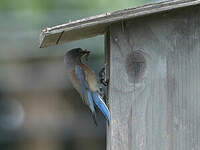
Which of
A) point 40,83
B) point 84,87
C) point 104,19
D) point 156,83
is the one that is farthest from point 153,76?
point 40,83

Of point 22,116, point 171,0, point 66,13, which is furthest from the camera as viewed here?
point 22,116

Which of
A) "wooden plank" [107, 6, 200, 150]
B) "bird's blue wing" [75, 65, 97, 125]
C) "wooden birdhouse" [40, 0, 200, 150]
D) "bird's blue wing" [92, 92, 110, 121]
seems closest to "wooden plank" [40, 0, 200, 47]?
"wooden birdhouse" [40, 0, 200, 150]

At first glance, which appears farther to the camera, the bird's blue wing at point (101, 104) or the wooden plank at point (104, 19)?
the bird's blue wing at point (101, 104)

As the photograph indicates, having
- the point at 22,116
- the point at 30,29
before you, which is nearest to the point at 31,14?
the point at 30,29

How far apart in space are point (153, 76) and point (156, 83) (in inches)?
1.6

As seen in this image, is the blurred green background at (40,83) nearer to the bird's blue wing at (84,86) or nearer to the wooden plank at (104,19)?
the bird's blue wing at (84,86)

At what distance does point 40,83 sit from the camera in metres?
9.09

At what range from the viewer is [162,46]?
151 inches

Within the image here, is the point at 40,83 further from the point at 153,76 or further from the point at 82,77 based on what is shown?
the point at 153,76

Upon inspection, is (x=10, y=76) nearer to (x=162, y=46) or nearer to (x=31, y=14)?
(x=31, y=14)

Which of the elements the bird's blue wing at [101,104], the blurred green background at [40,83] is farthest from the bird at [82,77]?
the blurred green background at [40,83]

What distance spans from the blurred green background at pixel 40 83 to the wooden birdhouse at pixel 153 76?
4191 millimetres

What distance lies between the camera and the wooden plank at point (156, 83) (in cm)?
377

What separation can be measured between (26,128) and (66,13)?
2.00 meters
